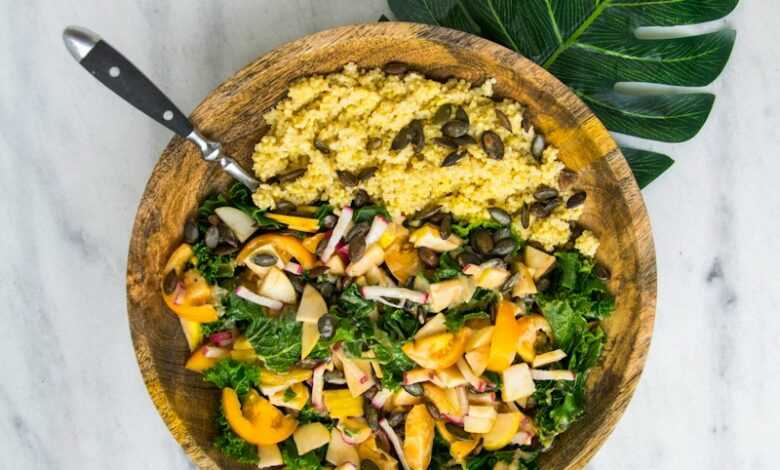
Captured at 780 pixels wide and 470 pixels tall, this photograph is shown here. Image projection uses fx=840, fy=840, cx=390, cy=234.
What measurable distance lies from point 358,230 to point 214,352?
0.68 metres

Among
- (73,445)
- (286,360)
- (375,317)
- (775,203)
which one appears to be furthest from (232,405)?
(775,203)

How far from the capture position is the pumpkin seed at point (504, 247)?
9.65 ft

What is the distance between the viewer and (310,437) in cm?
304

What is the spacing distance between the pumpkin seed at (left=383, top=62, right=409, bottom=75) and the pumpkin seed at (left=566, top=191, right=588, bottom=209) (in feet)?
2.44

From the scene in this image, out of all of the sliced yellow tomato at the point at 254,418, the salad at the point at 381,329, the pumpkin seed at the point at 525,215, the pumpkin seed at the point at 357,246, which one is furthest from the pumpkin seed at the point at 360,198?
the sliced yellow tomato at the point at 254,418

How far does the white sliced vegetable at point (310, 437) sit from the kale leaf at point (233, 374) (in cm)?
26

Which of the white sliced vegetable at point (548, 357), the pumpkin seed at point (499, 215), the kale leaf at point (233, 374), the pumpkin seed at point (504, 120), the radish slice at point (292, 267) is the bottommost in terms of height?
the white sliced vegetable at point (548, 357)

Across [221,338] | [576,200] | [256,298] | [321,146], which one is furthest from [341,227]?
[576,200]

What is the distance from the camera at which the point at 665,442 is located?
3395 mm

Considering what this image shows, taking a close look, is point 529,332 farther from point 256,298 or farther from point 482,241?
point 256,298

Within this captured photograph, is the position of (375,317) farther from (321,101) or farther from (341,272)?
(321,101)

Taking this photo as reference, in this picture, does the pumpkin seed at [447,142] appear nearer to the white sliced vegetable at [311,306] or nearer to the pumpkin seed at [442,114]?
the pumpkin seed at [442,114]

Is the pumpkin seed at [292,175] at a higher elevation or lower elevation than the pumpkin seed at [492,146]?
higher

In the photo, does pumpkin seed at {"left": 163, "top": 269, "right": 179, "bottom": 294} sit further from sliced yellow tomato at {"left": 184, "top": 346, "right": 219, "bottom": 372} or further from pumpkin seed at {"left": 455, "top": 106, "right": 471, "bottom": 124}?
pumpkin seed at {"left": 455, "top": 106, "right": 471, "bottom": 124}
